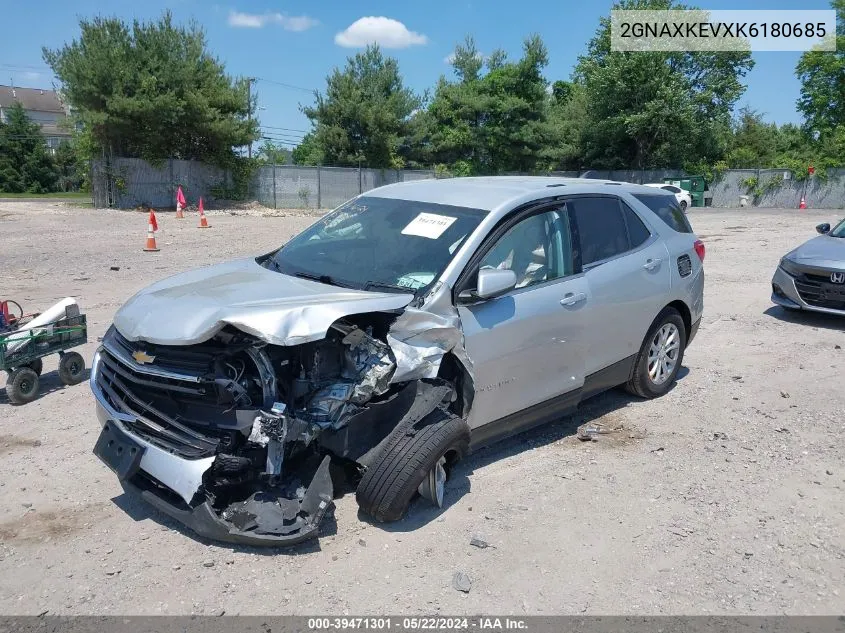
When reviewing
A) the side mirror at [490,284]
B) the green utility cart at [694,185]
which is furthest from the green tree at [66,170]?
the side mirror at [490,284]

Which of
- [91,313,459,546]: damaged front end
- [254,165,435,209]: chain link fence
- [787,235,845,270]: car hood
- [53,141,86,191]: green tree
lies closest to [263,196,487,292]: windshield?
[91,313,459,546]: damaged front end

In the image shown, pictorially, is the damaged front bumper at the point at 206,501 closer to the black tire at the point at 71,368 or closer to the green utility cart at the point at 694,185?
the black tire at the point at 71,368

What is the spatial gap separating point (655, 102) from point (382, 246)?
42389 mm

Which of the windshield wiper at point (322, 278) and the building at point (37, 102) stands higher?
the building at point (37, 102)

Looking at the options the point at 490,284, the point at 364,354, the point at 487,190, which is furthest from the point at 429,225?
the point at 364,354

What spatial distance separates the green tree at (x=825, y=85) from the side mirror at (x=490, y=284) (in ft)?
167

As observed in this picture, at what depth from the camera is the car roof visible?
4.65 meters

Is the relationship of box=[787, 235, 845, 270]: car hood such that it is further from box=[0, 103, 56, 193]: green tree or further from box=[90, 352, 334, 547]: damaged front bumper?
box=[0, 103, 56, 193]: green tree

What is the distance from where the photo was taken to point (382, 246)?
15.1ft

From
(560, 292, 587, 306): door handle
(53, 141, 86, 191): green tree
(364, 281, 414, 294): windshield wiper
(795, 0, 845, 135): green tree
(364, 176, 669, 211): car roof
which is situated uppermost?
(795, 0, 845, 135): green tree

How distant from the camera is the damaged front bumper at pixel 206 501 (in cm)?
330

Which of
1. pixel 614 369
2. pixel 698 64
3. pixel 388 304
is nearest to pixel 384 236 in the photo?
pixel 388 304

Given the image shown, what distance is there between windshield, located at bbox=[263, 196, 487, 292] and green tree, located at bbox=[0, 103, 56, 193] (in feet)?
198

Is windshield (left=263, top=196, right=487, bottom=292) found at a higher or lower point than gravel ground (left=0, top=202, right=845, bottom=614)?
higher
